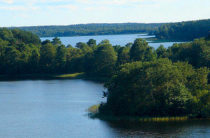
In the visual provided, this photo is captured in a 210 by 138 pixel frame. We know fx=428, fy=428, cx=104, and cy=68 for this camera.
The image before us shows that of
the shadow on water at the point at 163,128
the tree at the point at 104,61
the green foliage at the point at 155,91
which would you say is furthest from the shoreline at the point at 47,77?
the shadow on water at the point at 163,128

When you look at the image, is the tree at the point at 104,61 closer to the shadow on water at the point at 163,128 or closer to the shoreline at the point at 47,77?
the shoreline at the point at 47,77

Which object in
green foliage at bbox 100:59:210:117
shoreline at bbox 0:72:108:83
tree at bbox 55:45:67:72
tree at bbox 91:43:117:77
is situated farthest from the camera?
tree at bbox 55:45:67:72

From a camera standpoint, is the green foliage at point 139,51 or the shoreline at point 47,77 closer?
the green foliage at point 139,51

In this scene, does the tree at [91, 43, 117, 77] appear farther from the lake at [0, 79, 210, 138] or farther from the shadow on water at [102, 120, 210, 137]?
the shadow on water at [102, 120, 210, 137]

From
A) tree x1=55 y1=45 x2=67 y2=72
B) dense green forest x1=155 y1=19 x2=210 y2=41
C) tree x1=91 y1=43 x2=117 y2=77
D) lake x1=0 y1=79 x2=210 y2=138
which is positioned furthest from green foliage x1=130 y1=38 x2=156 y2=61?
dense green forest x1=155 y1=19 x2=210 y2=41

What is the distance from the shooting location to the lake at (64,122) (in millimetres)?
38344

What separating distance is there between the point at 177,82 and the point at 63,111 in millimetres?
13710

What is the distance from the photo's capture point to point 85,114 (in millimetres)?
46688

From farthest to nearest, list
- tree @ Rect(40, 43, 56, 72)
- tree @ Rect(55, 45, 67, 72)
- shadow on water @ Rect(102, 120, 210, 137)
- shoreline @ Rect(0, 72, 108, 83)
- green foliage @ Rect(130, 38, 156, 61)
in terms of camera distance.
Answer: tree @ Rect(40, 43, 56, 72) < tree @ Rect(55, 45, 67, 72) < shoreline @ Rect(0, 72, 108, 83) < green foliage @ Rect(130, 38, 156, 61) < shadow on water @ Rect(102, 120, 210, 137)

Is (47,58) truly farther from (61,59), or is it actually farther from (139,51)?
(139,51)

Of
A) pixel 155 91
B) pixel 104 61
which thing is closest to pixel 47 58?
pixel 104 61

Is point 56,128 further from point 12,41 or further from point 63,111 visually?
point 12,41

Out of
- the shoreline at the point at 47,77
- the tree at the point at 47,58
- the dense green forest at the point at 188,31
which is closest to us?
the shoreline at the point at 47,77

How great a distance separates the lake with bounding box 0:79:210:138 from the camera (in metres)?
38.3
